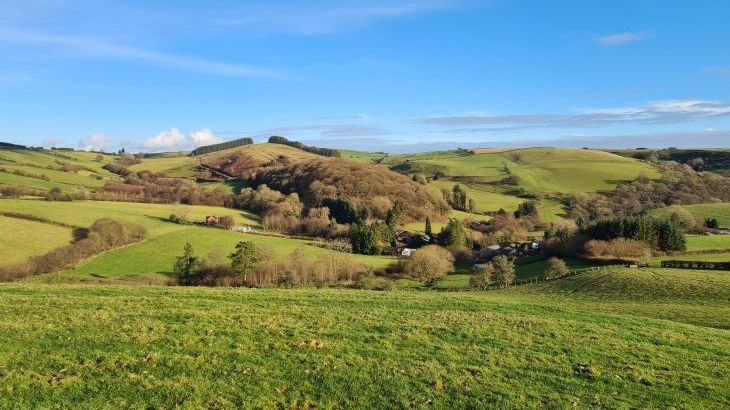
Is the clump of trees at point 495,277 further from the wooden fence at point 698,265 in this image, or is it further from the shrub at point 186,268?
the shrub at point 186,268

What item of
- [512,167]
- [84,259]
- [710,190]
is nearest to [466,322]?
[84,259]

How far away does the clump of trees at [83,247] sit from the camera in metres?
59.4

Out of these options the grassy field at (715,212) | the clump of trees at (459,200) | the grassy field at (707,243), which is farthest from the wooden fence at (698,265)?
the clump of trees at (459,200)

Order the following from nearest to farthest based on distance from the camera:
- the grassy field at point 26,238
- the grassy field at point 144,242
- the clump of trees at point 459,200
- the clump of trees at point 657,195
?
1. the grassy field at point 26,238
2. the grassy field at point 144,242
3. the clump of trees at point 657,195
4. the clump of trees at point 459,200

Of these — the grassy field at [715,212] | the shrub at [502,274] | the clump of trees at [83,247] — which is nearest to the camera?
the clump of trees at [83,247]

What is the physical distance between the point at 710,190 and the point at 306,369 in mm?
168494

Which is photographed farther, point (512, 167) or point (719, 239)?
point (512, 167)

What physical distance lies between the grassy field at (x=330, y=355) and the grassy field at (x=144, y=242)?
40.4 meters

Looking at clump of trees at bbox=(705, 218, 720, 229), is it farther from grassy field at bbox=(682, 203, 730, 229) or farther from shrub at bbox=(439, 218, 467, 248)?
shrub at bbox=(439, 218, 467, 248)

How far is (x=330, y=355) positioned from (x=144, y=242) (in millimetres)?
71655

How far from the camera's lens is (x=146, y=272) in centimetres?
6481

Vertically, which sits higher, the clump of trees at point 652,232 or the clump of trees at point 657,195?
the clump of trees at point 657,195

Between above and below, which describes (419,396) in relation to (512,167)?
below

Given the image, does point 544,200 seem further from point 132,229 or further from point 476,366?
point 476,366
